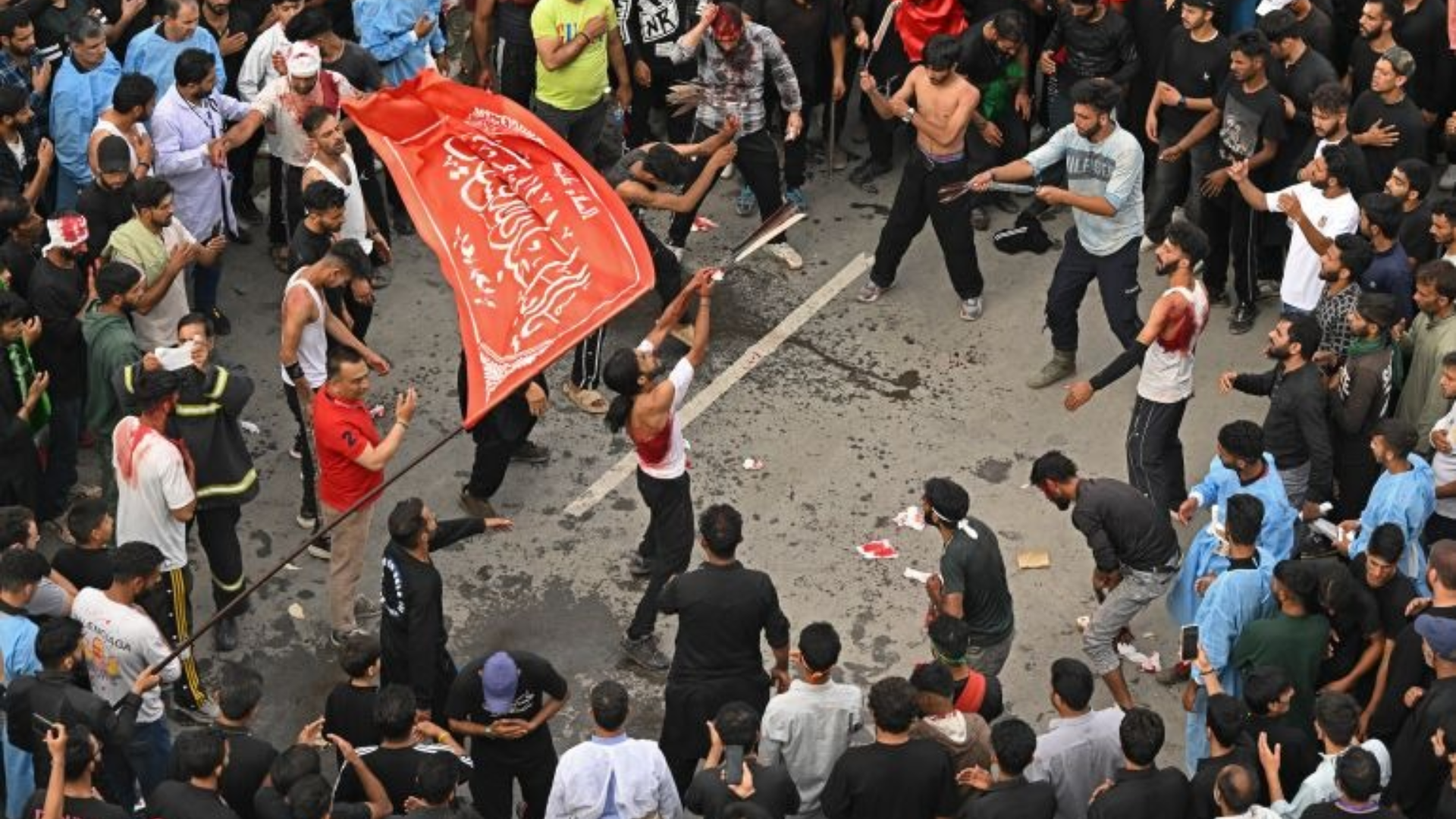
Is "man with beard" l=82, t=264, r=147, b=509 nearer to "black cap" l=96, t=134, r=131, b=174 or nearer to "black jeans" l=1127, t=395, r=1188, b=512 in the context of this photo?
"black cap" l=96, t=134, r=131, b=174

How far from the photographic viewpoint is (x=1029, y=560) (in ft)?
42.0

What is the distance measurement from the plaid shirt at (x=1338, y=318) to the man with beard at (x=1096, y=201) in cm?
147

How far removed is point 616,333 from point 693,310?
508 millimetres

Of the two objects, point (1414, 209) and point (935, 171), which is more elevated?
point (1414, 209)

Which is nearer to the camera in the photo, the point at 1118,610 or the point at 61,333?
the point at 1118,610

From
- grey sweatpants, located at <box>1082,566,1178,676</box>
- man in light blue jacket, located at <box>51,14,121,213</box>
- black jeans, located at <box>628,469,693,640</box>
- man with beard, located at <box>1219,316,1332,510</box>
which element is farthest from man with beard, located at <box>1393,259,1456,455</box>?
man in light blue jacket, located at <box>51,14,121,213</box>

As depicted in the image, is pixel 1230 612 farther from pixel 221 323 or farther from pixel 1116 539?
pixel 221 323

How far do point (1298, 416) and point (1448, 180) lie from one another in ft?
14.1

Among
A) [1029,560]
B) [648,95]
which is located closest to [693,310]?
[648,95]

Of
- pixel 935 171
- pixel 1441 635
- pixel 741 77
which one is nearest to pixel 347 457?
pixel 741 77

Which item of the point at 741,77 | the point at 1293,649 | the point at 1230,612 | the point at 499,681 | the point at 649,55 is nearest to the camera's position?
the point at 499,681

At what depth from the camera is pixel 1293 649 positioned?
10.3m

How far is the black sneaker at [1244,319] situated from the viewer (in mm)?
14547

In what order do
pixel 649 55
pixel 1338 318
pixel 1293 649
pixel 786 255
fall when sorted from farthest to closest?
pixel 649 55 → pixel 786 255 → pixel 1338 318 → pixel 1293 649
